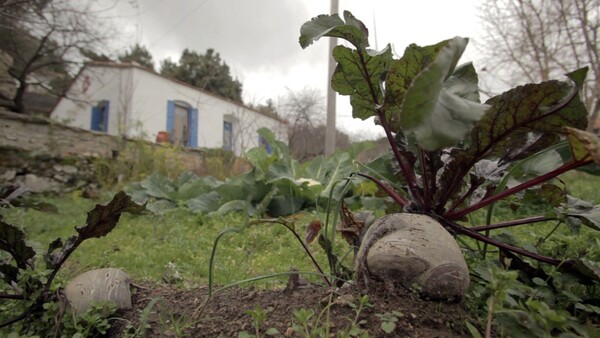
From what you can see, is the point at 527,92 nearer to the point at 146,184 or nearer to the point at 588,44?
the point at 146,184

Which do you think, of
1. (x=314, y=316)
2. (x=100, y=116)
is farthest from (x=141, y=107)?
(x=314, y=316)

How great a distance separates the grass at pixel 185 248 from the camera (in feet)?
6.49

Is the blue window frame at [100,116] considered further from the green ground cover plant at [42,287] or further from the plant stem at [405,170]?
the plant stem at [405,170]

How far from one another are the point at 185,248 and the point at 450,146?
2.24 meters

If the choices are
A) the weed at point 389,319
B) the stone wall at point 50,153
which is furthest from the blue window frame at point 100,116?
the weed at point 389,319

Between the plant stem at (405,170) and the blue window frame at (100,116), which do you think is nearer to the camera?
the plant stem at (405,170)

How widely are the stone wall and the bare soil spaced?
20.6 feet

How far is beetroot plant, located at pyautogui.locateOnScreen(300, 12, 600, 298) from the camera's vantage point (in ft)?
2.62

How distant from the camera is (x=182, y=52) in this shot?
A: 25750 mm

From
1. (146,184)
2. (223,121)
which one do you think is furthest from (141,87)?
(146,184)

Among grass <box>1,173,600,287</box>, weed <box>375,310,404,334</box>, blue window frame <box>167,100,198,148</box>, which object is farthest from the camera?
blue window frame <box>167,100,198,148</box>

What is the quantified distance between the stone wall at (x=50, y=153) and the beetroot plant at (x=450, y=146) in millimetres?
6407

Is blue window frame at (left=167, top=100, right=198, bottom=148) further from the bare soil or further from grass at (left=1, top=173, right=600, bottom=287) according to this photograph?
the bare soil

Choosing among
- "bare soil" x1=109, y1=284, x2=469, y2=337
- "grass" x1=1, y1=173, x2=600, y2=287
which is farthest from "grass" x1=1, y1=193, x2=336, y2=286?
"bare soil" x1=109, y1=284, x2=469, y2=337
